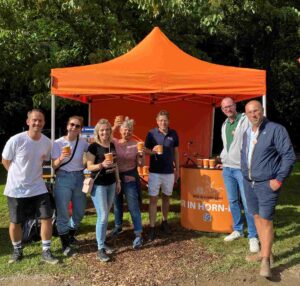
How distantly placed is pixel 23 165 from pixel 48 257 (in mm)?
1075

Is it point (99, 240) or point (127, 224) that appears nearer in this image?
point (99, 240)

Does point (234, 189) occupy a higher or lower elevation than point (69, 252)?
higher

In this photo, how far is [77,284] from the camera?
164 inches

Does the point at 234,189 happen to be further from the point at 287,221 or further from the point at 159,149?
the point at 287,221

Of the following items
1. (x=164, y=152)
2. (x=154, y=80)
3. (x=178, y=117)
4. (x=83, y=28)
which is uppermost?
(x=83, y=28)

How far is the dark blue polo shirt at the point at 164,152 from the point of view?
5.61m

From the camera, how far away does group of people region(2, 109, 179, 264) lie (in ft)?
14.9

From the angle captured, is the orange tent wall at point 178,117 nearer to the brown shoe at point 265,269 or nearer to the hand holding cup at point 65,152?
the hand holding cup at point 65,152

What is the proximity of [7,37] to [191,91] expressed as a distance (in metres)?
5.82

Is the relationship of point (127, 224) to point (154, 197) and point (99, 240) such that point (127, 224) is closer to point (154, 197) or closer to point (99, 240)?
point (154, 197)

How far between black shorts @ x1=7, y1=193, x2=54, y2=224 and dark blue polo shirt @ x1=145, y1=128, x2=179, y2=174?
1544 mm

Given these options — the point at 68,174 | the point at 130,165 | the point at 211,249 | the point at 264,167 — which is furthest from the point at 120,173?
the point at 264,167

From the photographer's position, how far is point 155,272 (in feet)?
14.6

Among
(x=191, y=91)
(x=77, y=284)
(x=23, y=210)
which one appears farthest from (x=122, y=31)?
(x=77, y=284)
